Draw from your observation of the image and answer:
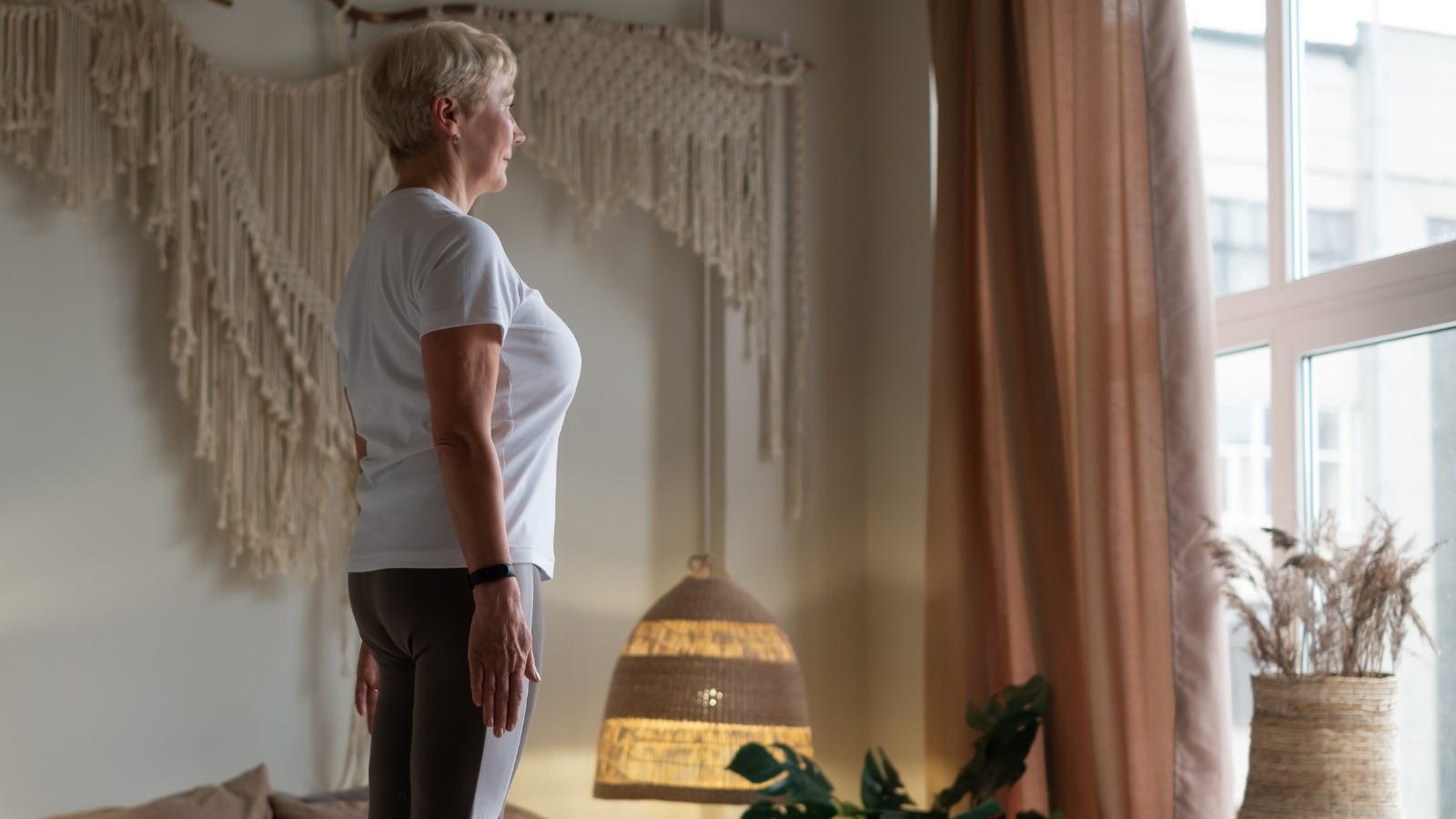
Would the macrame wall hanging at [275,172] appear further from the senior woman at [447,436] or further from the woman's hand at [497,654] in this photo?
the woman's hand at [497,654]

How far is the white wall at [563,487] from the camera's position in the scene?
7.57ft

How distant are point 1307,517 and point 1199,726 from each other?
371 mm

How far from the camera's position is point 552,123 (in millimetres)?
2695

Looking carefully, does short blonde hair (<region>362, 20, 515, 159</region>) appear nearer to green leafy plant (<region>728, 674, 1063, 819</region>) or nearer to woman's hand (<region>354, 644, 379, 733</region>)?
woman's hand (<region>354, 644, 379, 733</region>)

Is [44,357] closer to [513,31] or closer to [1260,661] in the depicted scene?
[513,31]

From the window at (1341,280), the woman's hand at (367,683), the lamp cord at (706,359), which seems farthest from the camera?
the lamp cord at (706,359)

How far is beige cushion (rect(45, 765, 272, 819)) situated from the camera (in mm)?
2029

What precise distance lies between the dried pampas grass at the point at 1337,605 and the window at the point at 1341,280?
0.10 m

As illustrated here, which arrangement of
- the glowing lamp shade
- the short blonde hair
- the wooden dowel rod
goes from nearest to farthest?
the short blonde hair < the glowing lamp shade < the wooden dowel rod

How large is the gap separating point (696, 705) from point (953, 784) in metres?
0.44

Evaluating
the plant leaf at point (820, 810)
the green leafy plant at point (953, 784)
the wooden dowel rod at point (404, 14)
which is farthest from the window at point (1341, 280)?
the wooden dowel rod at point (404, 14)

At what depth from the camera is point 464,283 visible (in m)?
1.09

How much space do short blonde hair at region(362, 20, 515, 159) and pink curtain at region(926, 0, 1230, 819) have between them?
1118 millimetres

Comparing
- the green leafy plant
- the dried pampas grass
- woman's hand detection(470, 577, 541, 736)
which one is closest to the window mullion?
the dried pampas grass
